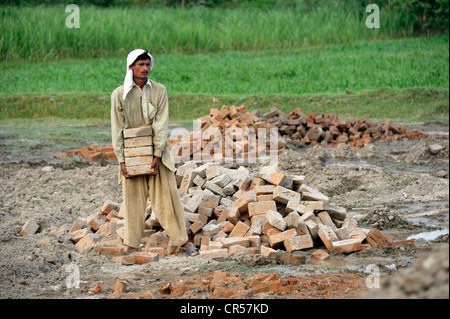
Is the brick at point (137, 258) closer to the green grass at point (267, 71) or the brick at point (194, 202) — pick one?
the brick at point (194, 202)

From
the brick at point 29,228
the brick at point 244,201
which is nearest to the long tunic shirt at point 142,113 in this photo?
the brick at point 244,201

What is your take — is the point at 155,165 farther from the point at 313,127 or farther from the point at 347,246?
the point at 313,127

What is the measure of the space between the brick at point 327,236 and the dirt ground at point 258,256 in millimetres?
180

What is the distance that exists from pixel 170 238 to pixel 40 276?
4.04 ft

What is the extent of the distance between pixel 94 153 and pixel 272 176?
4.86 metres

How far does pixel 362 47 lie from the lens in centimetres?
2144

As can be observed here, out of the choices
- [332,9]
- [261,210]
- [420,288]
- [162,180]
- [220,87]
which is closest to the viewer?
[420,288]

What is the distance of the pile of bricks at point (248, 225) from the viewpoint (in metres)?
6.07

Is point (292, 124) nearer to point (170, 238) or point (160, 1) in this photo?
point (170, 238)

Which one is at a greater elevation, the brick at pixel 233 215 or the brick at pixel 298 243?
the brick at pixel 233 215

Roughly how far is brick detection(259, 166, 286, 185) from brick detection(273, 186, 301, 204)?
0.11 metres

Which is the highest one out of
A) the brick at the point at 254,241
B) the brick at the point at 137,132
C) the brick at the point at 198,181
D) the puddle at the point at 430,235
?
the brick at the point at 137,132

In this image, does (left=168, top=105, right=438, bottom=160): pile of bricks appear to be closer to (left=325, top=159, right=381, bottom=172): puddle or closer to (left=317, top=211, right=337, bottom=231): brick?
(left=325, top=159, right=381, bottom=172): puddle
